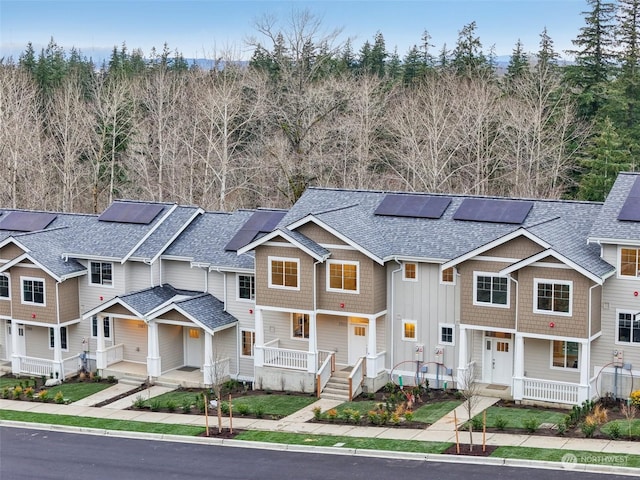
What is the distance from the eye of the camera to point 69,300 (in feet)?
149

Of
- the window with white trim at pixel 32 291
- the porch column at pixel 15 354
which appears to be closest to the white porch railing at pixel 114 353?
the window with white trim at pixel 32 291

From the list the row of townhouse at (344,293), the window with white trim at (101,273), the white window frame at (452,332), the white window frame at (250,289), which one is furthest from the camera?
the window with white trim at (101,273)

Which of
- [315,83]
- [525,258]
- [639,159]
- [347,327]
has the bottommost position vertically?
[347,327]

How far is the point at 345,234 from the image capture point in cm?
3909

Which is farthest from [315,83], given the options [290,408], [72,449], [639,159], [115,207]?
[72,449]

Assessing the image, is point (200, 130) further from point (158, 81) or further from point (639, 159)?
point (639, 159)

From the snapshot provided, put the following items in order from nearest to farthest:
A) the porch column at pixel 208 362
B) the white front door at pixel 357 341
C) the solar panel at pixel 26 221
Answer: the white front door at pixel 357 341 < the porch column at pixel 208 362 < the solar panel at pixel 26 221

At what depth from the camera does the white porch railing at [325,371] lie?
129ft

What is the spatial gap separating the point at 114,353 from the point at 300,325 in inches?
360

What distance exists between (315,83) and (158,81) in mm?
14334

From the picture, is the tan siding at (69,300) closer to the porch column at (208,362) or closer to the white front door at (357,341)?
the porch column at (208,362)

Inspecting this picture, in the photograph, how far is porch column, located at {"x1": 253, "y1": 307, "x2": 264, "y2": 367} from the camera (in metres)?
41.0

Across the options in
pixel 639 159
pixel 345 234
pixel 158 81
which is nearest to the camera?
pixel 345 234

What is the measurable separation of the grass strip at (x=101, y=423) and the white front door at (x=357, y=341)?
27.3 ft
